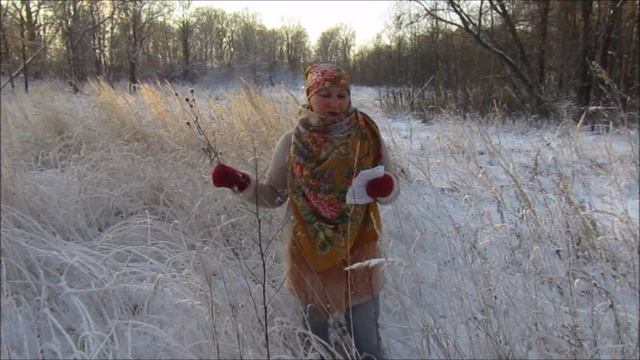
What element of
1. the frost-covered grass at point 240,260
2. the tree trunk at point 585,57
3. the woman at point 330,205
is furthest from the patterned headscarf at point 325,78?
the tree trunk at point 585,57

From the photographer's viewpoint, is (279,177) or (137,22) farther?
(137,22)

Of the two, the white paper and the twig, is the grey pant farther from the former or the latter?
the twig

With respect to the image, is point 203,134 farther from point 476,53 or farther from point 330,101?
point 476,53

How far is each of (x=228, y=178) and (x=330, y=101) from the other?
457 millimetres

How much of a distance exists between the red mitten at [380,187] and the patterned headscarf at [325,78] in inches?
15.1

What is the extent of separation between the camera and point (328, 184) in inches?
70.4

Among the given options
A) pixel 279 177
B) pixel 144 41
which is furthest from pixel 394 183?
pixel 144 41

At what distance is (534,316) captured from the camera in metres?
1.65

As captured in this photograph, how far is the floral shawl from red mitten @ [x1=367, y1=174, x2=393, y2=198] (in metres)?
0.12

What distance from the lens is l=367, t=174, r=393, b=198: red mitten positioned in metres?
1.64

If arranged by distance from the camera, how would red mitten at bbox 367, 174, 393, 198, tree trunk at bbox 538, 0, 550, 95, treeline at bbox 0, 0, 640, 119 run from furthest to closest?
1. tree trunk at bbox 538, 0, 550, 95
2. treeline at bbox 0, 0, 640, 119
3. red mitten at bbox 367, 174, 393, 198

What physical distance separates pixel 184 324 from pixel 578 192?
278 cm

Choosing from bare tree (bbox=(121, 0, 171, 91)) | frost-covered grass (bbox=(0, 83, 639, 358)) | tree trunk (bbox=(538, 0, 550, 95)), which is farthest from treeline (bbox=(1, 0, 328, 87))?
tree trunk (bbox=(538, 0, 550, 95))

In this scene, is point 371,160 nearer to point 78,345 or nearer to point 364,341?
point 364,341
